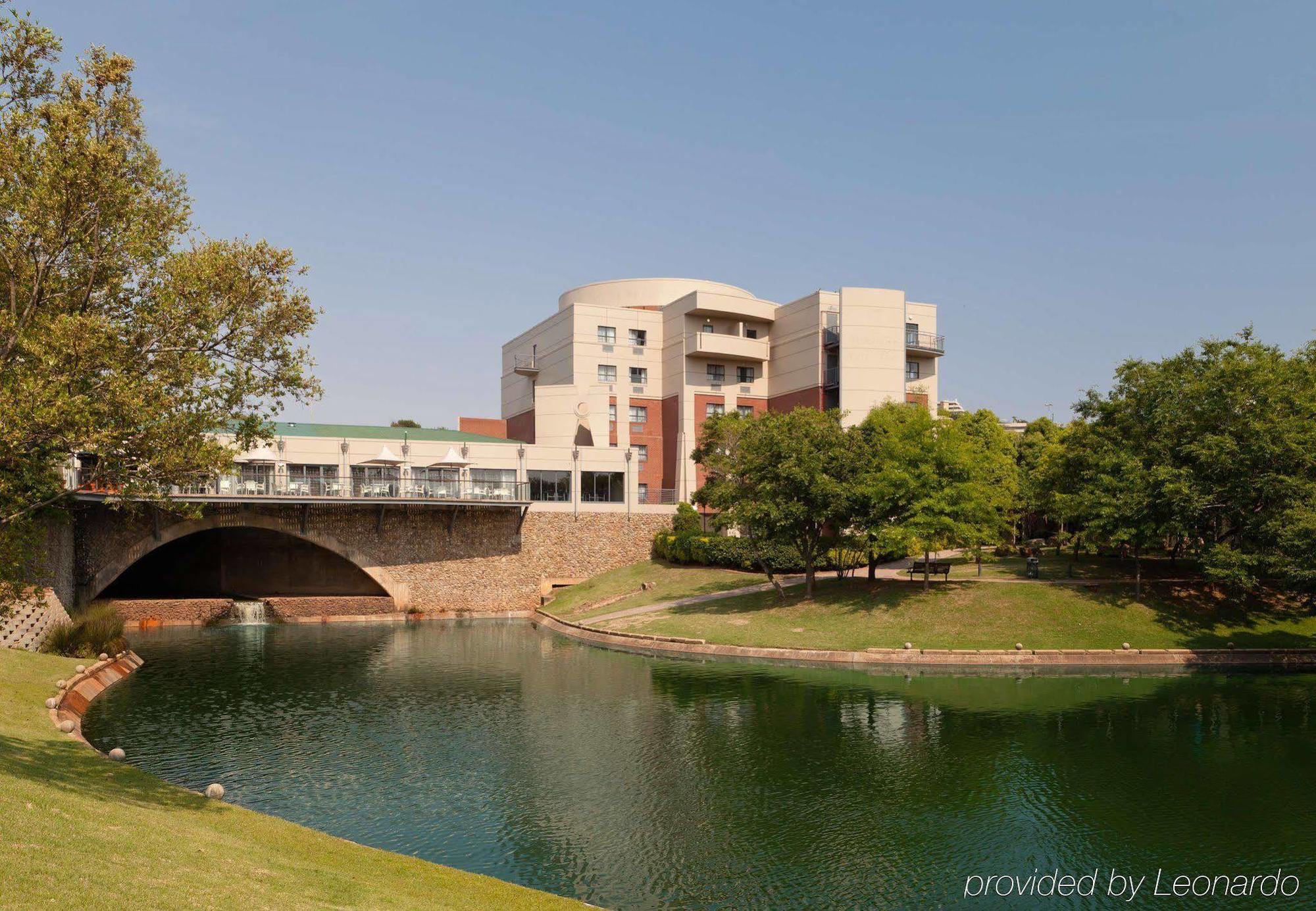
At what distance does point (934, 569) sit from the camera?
2016 inches

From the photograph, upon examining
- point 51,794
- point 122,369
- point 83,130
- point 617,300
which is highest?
point 617,300

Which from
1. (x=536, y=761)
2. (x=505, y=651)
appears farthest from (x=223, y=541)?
(x=536, y=761)

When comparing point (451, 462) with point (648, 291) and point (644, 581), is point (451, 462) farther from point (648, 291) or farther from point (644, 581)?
point (648, 291)

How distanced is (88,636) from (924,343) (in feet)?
192

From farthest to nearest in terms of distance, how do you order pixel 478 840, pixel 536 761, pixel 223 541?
pixel 223 541 → pixel 536 761 → pixel 478 840

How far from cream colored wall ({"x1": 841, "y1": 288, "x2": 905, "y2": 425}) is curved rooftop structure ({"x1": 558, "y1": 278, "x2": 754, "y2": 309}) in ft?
39.0

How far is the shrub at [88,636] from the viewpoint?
33688 millimetres

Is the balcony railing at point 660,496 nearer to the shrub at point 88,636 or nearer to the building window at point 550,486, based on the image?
the building window at point 550,486

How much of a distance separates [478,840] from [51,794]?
24.7 ft

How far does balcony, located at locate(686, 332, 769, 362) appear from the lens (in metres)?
68.4

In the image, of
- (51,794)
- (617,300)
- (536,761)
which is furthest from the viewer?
(617,300)

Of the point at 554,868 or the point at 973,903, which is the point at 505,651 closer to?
the point at 554,868

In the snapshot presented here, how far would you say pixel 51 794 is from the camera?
14055 mm

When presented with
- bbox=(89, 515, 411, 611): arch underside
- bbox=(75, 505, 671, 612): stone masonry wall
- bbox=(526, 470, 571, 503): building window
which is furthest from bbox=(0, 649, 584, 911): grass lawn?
bbox=(526, 470, 571, 503): building window
